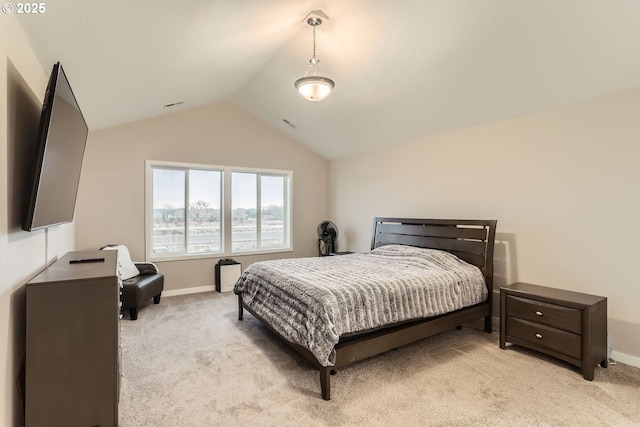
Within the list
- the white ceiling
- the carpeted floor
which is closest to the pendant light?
the white ceiling

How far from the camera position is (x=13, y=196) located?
1.69 meters

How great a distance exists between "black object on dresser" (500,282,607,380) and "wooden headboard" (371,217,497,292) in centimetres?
49

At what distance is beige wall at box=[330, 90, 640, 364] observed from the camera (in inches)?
107

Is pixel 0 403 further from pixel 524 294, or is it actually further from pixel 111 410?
pixel 524 294

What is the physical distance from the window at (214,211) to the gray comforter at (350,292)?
6.43ft

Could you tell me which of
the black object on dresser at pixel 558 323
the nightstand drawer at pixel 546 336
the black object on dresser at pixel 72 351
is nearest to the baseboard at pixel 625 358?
the black object on dresser at pixel 558 323

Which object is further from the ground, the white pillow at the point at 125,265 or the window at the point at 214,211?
the window at the point at 214,211

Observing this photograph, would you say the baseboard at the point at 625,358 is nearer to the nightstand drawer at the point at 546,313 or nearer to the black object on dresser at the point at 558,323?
the black object on dresser at the point at 558,323

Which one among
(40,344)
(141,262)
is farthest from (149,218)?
(40,344)

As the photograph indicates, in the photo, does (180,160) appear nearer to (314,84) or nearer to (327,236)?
(327,236)

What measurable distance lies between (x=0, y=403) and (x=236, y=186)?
433cm

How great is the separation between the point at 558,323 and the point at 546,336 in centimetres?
16

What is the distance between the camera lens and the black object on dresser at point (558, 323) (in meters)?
2.48

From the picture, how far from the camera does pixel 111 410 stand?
65.7 inches
